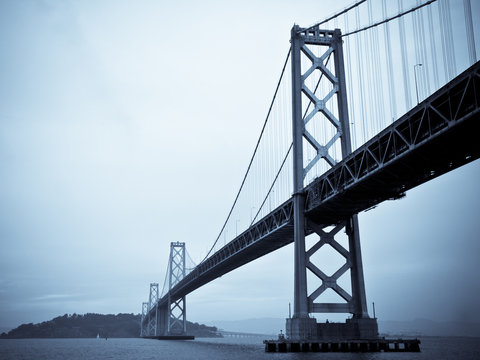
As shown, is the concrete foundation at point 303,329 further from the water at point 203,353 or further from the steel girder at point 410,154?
the steel girder at point 410,154

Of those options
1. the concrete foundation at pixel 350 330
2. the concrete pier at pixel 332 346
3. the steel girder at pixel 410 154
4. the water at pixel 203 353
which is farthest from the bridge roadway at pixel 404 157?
the water at pixel 203 353

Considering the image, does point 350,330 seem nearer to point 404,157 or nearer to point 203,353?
point 404,157

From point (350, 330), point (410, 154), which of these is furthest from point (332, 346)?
point (410, 154)

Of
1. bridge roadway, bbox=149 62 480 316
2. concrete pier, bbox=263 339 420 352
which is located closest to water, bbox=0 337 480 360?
concrete pier, bbox=263 339 420 352

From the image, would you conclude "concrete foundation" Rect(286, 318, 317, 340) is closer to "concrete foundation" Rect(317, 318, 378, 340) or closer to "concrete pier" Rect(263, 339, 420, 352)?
"concrete foundation" Rect(317, 318, 378, 340)

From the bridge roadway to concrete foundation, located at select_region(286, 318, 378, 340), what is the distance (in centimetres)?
620

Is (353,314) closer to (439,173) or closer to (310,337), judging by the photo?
(310,337)

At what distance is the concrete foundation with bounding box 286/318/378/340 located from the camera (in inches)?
1139

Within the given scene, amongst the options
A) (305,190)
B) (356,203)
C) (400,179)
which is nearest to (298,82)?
(305,190)

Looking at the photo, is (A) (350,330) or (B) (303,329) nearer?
(B) (303,329)

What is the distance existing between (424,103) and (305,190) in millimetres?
12359

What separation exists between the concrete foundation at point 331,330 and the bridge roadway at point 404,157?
6.20m

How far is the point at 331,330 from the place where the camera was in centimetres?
2972

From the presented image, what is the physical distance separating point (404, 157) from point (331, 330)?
1215cm
